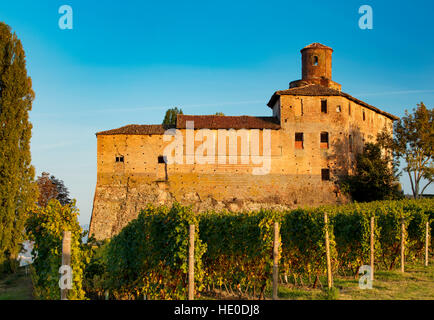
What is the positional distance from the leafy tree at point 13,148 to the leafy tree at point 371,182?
19.7 meters

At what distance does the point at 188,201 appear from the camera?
25.3 m

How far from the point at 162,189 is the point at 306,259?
51.1 feet

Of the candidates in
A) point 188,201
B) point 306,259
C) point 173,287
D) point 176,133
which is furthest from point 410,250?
point 176,133

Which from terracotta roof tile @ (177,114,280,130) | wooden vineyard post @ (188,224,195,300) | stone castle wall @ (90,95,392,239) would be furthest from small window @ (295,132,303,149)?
wooden vineyard post @ (188,224,195,300)

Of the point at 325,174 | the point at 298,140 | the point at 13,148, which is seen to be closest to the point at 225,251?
the point at 13,148

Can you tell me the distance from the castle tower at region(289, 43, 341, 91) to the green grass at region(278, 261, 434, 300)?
70.0 ft

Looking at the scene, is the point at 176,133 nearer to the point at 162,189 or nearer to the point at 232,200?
the point at 162,189

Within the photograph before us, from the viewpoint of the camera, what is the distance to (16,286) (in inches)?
521

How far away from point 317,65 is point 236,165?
1187 cm

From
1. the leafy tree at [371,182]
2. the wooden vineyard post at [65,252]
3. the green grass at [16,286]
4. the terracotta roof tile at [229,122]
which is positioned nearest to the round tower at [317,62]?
the terracotta roof tile at [229,122]

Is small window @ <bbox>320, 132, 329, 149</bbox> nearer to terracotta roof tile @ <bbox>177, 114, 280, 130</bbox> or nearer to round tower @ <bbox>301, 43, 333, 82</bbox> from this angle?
terracotta roof tile @ <bbox>177, 114, 280, 130</bbox>

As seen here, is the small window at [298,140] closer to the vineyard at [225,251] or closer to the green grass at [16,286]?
the vineyard at [225,251]

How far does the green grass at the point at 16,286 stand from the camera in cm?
1145
